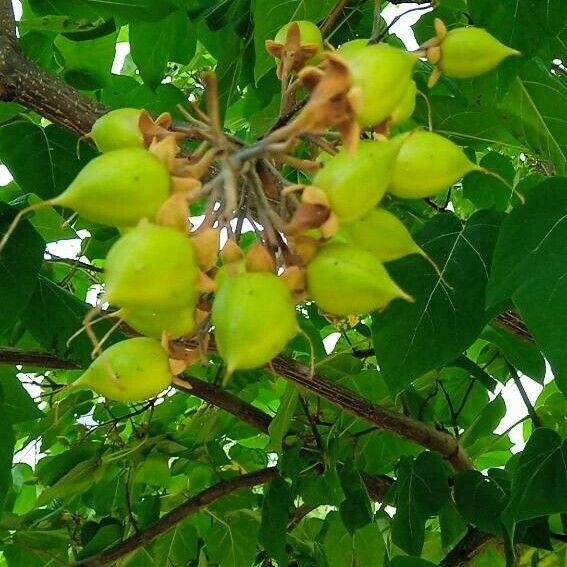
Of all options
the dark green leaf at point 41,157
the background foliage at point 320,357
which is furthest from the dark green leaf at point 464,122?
the dark green leaf at point 41,157

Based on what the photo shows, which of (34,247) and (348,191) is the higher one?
(348,191)

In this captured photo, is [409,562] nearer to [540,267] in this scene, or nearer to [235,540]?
[540,267]

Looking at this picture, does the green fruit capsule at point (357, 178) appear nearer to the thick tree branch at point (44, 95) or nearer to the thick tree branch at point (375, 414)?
the thick tree branch at point (44, 95)

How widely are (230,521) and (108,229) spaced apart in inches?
15.9

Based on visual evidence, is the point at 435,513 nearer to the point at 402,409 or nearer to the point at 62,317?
the point at 402,409

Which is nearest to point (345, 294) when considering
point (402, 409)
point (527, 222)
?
point (527, 222)

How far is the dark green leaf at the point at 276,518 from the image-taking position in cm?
92

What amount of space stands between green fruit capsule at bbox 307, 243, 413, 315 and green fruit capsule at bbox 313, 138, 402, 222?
0.5 inches

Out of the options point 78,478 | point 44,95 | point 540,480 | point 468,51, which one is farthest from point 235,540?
point 468,51

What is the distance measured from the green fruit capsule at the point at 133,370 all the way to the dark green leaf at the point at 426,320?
26 centimetres

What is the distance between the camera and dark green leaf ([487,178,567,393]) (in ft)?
1.53

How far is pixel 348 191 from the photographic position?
0.99 ft

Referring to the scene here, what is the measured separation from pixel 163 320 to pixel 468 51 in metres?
0.21

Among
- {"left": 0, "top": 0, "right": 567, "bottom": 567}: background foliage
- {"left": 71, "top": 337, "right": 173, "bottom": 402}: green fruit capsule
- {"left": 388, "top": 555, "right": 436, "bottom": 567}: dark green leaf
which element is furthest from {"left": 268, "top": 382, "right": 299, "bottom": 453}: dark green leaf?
{"left": 71, "top": 337, "right": 173, "bottom": 402}: green fruit capsule
